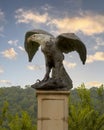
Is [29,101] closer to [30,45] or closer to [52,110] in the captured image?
[30,45]

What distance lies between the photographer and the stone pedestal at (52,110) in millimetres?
7707

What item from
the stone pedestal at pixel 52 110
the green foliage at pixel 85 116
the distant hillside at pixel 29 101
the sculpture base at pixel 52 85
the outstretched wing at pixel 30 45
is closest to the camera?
the stone pedestal at pixel 52 110

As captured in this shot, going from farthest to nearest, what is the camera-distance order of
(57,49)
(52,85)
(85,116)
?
1. (85,116)
2. (57,49)
3. (52,85)

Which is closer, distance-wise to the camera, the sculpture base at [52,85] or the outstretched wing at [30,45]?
the sculpture base at [52,85]

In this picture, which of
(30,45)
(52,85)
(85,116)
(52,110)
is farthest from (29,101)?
(52,110)

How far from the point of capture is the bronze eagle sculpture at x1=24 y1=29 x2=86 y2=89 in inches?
316

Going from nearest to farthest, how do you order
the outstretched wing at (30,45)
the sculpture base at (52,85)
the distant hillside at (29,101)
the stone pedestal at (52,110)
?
the stone pedestal at (52,110), the sculpture base at (52,85), the outstretched wing at (30,45), the distant hillside at (29,101)

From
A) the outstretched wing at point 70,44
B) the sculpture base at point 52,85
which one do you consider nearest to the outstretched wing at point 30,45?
the outstretched wing at point 70,44

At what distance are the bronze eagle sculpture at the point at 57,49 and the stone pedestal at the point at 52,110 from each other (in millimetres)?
282

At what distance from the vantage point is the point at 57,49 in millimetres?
8125

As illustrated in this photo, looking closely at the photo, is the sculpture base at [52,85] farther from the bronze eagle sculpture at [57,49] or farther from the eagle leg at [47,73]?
the eagle leg at [47,73]

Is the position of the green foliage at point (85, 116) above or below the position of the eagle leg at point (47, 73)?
below

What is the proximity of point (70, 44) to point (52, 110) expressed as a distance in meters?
1.41

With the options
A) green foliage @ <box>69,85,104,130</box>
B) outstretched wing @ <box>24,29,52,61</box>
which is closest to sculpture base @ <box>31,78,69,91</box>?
outstretched wing @ <box>24,29,52,61</box>
